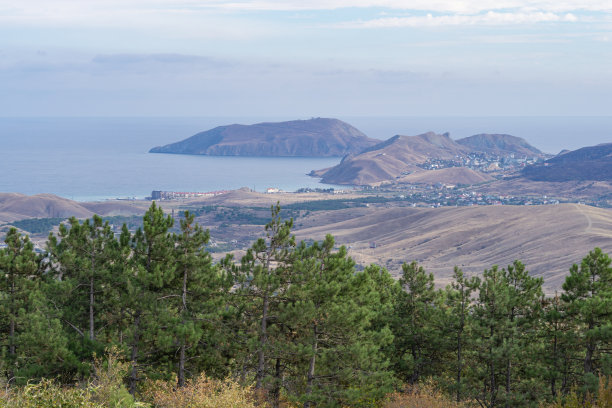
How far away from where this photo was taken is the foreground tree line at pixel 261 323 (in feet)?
78.9

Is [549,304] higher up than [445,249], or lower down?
higher up

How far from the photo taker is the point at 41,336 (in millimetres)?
23422

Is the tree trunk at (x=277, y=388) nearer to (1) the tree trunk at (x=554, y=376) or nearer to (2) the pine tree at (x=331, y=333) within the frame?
(2) the pine tree at (x=331, y=333)

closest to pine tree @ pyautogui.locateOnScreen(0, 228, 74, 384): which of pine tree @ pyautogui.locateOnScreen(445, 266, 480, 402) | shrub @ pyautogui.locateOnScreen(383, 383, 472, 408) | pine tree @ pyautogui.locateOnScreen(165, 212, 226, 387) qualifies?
pine tree @ pyautogui.locateOnScreen(165, 212, 226, 387)

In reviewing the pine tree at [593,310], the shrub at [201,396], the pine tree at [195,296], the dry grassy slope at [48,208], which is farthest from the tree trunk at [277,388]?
the dry grassy slope at [48,208]

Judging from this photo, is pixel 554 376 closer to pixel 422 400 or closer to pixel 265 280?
pixel 422 400

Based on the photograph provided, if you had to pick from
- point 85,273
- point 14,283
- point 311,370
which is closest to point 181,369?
point 311,370

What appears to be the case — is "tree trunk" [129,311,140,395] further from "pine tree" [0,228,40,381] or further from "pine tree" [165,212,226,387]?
"pine tree" [0,228,40,381]

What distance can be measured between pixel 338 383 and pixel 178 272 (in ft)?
24.4

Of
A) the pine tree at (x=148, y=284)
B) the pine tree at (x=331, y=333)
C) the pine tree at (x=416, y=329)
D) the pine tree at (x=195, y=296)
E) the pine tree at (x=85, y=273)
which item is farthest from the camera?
the pine tree at (x=416, y=329)

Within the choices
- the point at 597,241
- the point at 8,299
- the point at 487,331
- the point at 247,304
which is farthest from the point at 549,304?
the point at 597,241

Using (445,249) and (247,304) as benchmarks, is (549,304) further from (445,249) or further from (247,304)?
(445,249)

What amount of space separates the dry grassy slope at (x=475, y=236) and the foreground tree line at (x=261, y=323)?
68.8 meters

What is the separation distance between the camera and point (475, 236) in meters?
140
